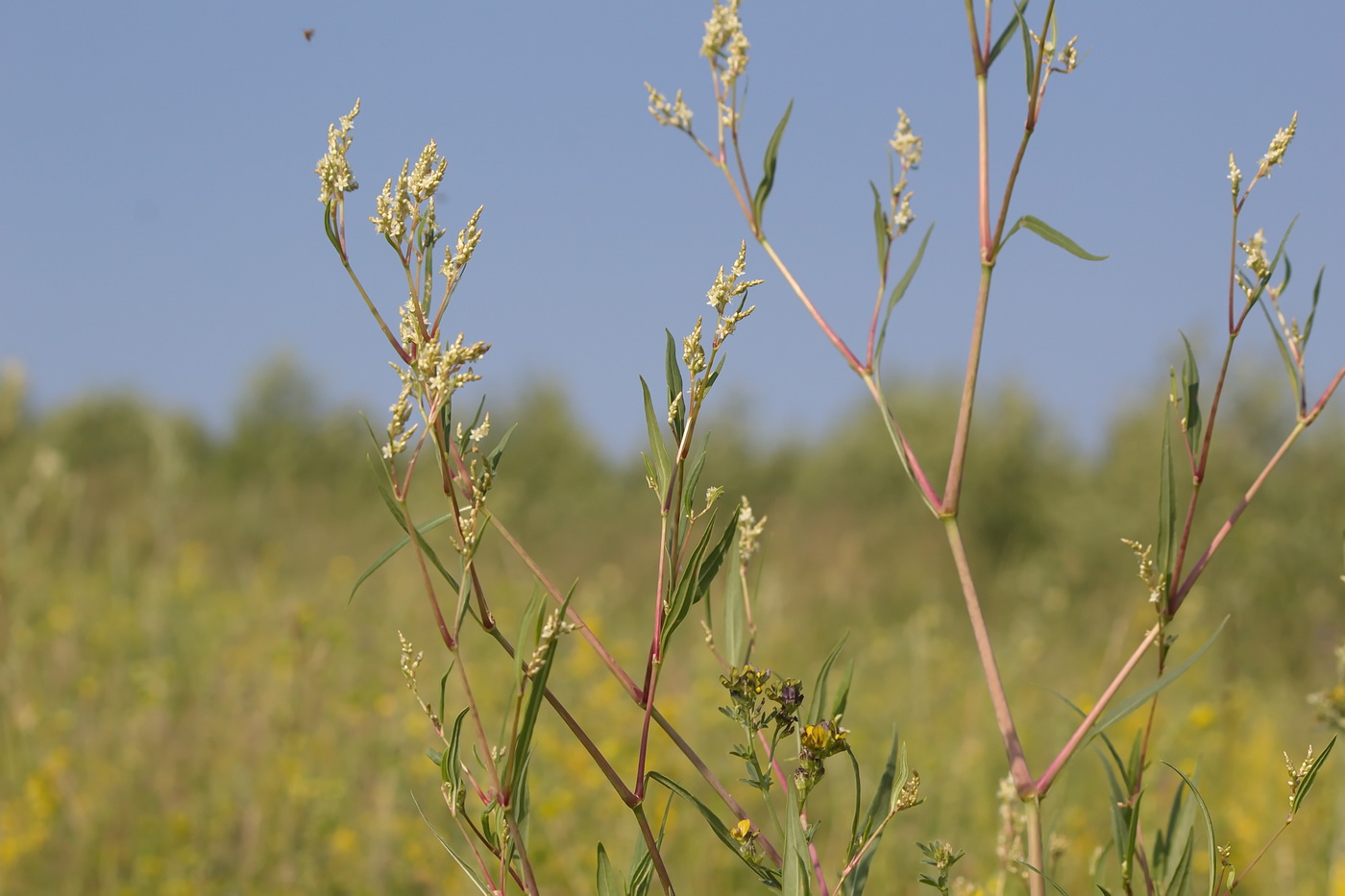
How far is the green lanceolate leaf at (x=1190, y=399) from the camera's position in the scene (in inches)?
25.8

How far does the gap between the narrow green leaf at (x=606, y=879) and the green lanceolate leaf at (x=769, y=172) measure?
38cm

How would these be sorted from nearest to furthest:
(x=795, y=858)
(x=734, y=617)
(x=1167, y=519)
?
(x=795, y=858)
(x=1167, y=519)
(x=734, y=617)

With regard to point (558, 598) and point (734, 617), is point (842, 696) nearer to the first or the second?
point (734, 617)

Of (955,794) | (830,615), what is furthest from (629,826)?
(830,615)

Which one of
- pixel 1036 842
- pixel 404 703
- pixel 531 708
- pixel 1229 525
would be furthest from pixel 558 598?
pixel 404 703

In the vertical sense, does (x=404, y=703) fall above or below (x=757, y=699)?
above

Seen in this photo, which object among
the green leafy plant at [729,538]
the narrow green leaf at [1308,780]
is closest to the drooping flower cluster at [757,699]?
the green leafy plant at [729,538]

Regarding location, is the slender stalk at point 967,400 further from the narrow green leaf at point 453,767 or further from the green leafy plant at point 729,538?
the narrow green leaf at point 453,767

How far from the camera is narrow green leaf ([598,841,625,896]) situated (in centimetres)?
59

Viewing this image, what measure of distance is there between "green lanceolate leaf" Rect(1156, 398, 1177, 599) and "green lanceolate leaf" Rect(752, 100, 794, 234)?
0.92 ft

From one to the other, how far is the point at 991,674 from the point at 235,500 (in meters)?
13.0

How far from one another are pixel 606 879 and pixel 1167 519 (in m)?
0.40

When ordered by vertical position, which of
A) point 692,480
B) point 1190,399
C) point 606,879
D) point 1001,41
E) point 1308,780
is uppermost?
point 1001,41

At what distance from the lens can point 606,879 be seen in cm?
60
